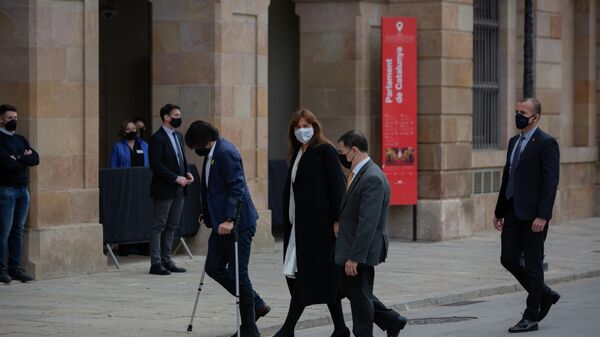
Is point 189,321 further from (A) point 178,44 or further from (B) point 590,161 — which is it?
(B) point 590,161

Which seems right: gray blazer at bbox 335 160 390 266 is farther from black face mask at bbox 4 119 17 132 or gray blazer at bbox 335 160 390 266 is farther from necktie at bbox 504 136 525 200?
black face mask at bbox 4 119 17 132

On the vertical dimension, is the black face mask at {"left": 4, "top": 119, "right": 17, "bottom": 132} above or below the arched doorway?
below

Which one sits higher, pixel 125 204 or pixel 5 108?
pixel 5 108

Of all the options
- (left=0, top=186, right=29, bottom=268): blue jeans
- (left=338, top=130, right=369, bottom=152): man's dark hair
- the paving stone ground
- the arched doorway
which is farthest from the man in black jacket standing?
the arched doorway

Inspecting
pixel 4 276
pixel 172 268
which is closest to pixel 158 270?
pixel 172 268

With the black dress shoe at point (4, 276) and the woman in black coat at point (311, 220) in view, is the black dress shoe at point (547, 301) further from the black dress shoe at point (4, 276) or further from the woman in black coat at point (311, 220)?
the black dress shoe at point (4, 276)

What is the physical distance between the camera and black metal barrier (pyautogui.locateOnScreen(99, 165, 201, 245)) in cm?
1791

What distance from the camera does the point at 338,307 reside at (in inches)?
464

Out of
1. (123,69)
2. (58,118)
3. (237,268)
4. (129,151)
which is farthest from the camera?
(123,69)

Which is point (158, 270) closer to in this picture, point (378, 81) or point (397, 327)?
point (397, 327)

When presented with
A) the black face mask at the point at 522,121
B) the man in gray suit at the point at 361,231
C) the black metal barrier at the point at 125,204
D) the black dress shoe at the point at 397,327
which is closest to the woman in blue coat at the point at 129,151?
the black metal barrier at the point at 125,204

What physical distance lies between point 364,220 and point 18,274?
6438 mm

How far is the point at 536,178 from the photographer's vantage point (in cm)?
1278

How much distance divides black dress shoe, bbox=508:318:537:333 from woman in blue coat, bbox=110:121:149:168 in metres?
7.61
